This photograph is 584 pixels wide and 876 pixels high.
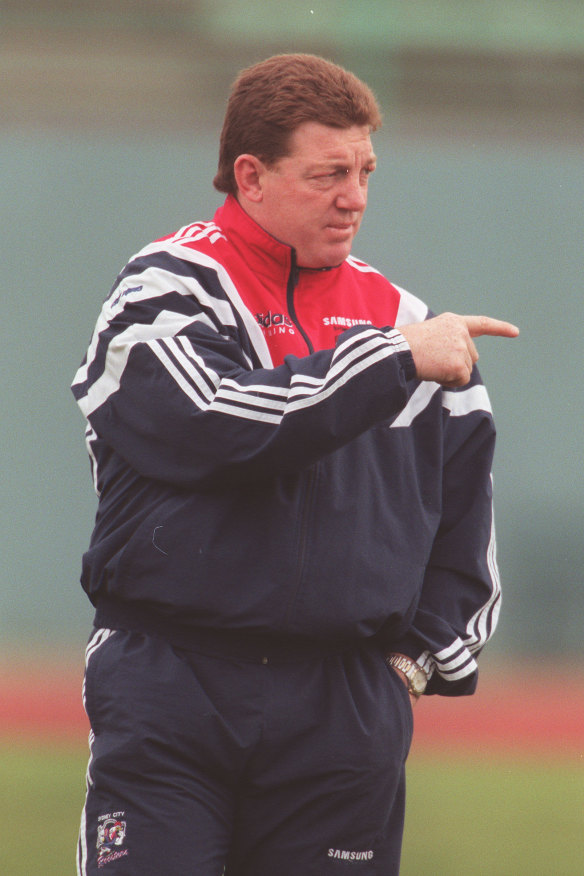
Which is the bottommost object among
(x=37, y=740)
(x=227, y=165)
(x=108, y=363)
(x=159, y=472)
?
(x=37, y=740)

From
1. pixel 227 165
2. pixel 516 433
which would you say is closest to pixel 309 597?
pixel 227 165

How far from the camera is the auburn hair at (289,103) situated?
1.71m

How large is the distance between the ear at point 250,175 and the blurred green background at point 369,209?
8.16ft

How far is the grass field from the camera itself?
10.5 ft

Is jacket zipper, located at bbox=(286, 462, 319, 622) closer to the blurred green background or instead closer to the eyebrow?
the eyebrow

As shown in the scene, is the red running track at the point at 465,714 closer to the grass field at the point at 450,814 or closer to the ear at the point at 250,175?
the grass field at the point at 450,814

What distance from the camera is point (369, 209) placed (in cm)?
429

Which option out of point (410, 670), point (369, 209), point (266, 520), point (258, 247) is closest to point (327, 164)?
point (258, 247)

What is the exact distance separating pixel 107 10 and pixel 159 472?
312 centimetres

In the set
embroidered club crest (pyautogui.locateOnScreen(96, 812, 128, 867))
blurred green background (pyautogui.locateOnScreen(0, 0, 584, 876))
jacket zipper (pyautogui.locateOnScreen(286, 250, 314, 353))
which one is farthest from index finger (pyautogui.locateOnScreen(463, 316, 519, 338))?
blurred green background (pyautogui.locateOnScreen(0, 0, 584, 876))

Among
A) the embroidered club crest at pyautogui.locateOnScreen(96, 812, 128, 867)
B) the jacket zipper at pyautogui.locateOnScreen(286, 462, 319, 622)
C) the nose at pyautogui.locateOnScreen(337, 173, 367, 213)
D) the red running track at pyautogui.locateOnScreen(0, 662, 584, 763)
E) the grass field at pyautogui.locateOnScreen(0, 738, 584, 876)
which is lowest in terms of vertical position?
the grass field at pyautogui.locateOnScreen(0, 738, 584, 876)

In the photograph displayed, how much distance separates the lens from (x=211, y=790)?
1.61 meters

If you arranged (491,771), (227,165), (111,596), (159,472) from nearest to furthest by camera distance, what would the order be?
(159,472)
(111,596)
(227,165)
(491,771)

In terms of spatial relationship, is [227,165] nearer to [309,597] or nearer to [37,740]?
[309,597]
